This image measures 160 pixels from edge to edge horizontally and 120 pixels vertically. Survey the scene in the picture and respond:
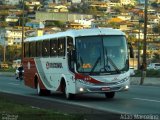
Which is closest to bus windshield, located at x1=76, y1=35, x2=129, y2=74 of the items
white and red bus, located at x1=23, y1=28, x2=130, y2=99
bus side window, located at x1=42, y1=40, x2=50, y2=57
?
white and red bus, located at x1=23, y1=28, x2=130, y2=99

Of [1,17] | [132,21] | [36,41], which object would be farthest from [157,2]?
[36,41]

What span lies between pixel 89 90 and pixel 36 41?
7170 millimetres

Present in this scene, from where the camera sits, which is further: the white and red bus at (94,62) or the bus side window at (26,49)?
the bus side window at (26,49)

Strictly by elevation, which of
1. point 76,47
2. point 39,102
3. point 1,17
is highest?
point 76,47

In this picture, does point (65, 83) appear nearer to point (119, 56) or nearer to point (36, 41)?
point (119, 56)

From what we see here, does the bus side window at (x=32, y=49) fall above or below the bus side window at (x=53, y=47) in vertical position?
below

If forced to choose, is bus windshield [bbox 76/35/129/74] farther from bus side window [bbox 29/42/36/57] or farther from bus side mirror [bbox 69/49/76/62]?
bus side window [bbox 29/42/36/57]

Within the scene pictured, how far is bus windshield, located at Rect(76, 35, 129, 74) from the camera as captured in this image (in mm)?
23109

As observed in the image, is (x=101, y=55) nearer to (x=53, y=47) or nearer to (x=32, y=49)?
(x=53, y=47)

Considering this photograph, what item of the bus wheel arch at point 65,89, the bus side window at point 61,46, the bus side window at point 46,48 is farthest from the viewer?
the bus side window at point 46,48

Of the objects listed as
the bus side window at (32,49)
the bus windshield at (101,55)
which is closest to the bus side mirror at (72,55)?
the bus windshield at (101,55)

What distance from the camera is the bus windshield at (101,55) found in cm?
2311

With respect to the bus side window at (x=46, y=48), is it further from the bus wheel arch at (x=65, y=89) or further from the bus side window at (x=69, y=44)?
the bus side window at (x=69, y=44)

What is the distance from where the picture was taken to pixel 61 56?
25219 millimetres
